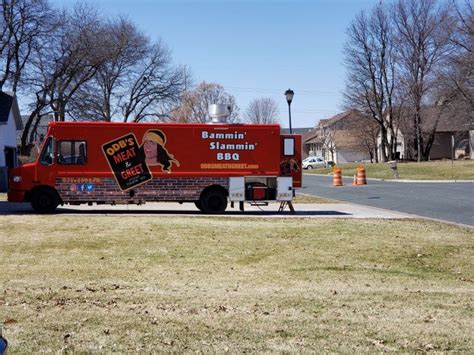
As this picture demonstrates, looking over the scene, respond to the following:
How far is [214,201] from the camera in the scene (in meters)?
18.7

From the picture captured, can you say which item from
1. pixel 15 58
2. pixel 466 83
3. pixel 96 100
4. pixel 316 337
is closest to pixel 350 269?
pixel 316 337

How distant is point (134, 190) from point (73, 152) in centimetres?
211

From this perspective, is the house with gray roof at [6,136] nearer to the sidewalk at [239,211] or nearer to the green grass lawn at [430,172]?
the sidewalk at [239,211]

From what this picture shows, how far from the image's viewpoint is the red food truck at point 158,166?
17969 mm

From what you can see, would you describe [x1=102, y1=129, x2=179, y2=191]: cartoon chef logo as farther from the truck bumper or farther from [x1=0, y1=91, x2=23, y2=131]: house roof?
[x1=0, y1=91, x2=23, y2=131]: house roof

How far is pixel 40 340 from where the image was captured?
5.27 meters

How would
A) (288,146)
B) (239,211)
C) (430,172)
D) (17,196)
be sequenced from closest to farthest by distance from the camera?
(17,196), (288,146), (239,211), (430,172)

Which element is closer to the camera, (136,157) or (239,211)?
(136,157)

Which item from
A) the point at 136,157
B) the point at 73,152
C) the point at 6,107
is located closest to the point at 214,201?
the point at 136,157

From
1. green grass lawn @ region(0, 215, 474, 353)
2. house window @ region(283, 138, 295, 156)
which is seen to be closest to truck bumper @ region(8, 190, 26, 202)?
green grass lawn @ region(0, 215, 474, 353)

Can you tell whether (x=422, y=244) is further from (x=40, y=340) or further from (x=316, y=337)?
(x=40, y=340)

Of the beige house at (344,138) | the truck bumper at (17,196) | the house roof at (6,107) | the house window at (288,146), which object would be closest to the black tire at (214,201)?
the house window at (288,146)

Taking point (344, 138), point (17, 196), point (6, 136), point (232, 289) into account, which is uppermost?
point (344, 138)

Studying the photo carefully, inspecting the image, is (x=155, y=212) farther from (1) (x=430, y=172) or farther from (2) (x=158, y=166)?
(1) (x=430, y=172)
